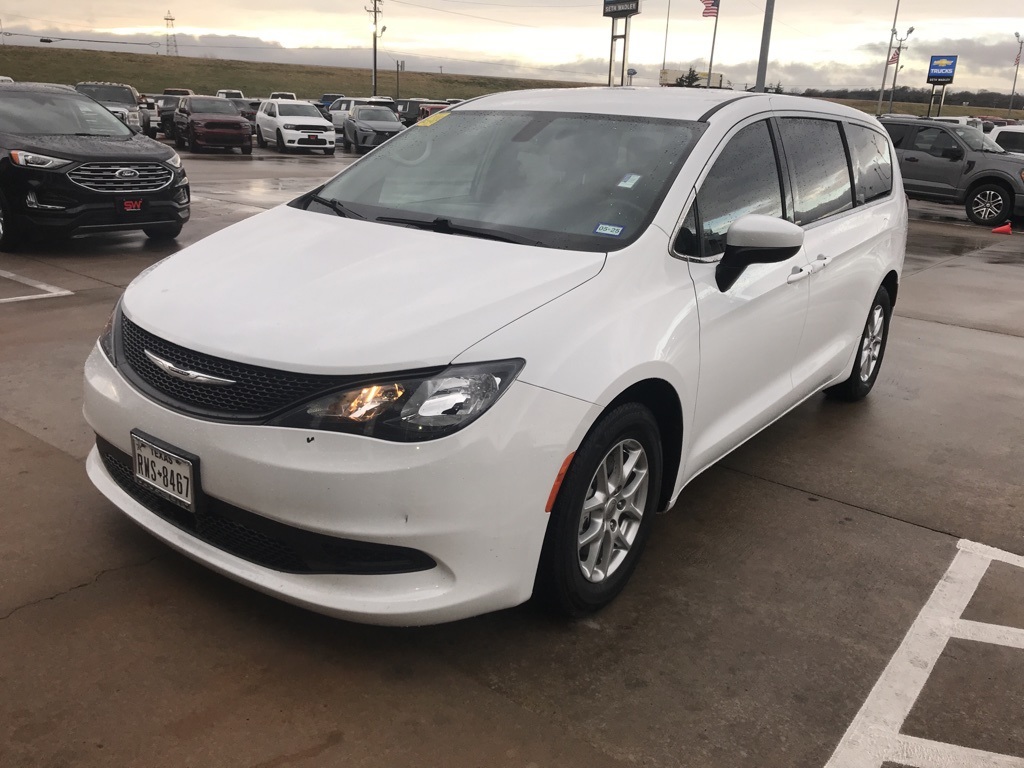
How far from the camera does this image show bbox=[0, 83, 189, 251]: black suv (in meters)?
8.35

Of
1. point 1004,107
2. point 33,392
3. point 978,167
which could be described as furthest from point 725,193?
point 1004,107

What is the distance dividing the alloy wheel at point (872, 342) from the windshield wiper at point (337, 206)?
10.2 feet

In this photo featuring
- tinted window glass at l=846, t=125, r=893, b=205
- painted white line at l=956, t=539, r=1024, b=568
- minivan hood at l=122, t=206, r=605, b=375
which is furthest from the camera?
tinted window glass at l=846, t=125, r=893, b=205

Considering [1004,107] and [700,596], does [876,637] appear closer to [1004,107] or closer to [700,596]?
[700,596]

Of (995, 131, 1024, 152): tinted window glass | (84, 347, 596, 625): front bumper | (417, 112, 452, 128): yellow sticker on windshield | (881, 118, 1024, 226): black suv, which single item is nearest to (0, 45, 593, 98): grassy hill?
(995, 131, 1024, 152): tinted window glass

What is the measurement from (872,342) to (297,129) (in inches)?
955

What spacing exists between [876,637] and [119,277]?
22.9 ft

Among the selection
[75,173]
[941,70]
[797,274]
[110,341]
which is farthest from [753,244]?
[941,70]

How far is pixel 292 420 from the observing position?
2.40m

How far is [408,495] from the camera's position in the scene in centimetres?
234

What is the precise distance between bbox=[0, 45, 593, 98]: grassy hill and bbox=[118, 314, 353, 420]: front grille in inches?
3240

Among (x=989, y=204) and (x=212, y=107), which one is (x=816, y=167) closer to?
(x=989, y=204)

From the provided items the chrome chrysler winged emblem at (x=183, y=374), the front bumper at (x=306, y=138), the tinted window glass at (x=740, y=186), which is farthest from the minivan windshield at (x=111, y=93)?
the chrome chrysler winged emblem at (x=183, y=374)

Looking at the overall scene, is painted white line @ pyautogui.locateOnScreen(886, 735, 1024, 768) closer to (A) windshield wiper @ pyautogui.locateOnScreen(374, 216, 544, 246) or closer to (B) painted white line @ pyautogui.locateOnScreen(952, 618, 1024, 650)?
(B) painted white line @ pyautogui.locateOnScreen(952, 618, 1024, 650)
